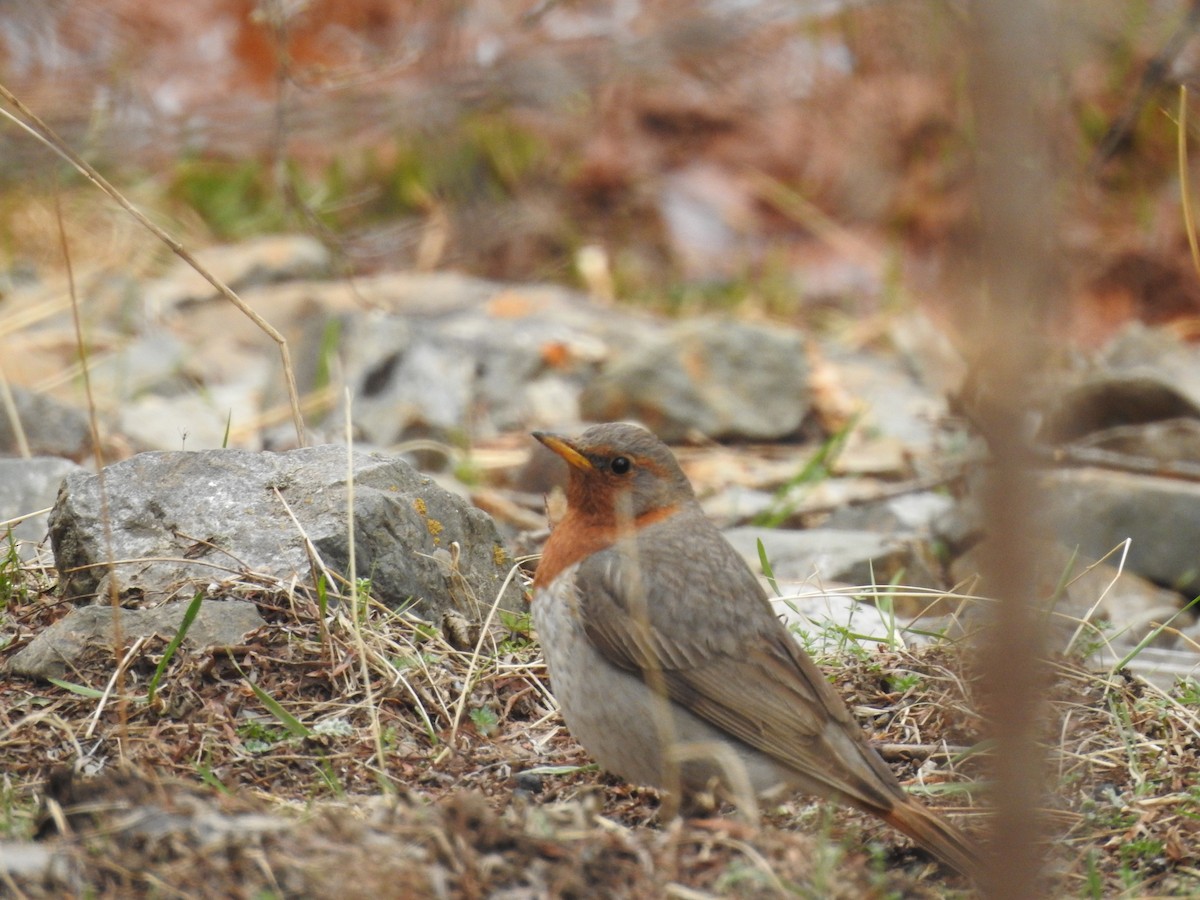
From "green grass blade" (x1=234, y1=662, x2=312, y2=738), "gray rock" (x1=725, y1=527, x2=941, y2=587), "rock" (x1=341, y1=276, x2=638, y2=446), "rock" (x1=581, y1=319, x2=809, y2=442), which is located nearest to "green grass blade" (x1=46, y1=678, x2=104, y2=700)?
"green grass blade" (x1=234, y1=662, x2=312, y2=738)

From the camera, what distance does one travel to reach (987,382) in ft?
5.98

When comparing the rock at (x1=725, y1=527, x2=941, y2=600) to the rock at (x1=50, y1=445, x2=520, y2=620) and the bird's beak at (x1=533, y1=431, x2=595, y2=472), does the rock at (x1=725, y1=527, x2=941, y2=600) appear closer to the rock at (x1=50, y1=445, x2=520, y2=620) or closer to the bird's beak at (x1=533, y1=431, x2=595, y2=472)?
the bird's beak at (x1=533, y1=431, x2=595, y2=472)

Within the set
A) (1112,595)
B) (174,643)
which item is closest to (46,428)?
(174,643)

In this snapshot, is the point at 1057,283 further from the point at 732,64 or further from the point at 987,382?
the point at 732,64

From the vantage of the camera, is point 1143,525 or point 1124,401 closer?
point 1143,525

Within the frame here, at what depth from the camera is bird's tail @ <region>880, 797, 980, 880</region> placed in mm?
3367

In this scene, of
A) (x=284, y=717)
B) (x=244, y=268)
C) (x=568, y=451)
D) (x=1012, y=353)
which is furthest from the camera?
(x=244, y=268)

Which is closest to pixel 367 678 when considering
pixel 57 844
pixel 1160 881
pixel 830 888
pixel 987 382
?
pixel 57 844

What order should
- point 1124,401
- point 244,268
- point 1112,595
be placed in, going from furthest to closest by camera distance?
point 244,268, point 1124,401, point 1112,595

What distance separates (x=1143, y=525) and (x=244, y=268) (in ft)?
21.2

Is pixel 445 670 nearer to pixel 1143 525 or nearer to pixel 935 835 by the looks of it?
pixel 935 835

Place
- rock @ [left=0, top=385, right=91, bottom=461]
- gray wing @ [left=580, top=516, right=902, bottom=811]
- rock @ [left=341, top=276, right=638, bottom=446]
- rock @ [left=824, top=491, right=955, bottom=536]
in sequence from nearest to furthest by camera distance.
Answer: gray wing @ [left=580, top=516, right=902, bottom=811], rock @ [left=0, top=385, right=91, bottom=461], rock @ [left=824, top=491, right=955, bottom=536], rock @ [left=341, top=276, right=638, bottom=446]

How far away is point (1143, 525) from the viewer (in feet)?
21.2

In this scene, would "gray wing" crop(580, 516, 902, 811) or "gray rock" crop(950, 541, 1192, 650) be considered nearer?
"gray wing" crop(580, 516, 902, 811)
